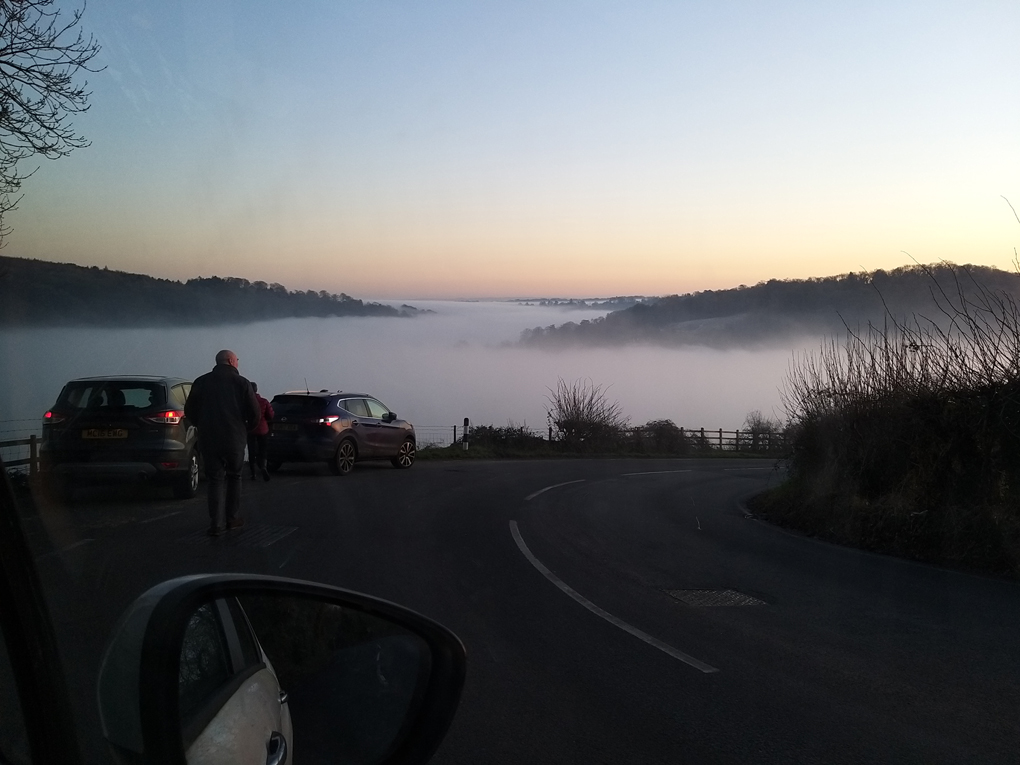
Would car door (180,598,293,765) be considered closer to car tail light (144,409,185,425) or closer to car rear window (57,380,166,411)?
car tail light (144,409,185,425)

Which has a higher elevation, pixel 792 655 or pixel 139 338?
pixel 139 338

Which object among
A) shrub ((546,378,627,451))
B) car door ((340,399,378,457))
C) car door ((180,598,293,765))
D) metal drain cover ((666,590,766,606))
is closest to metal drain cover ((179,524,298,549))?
metal drain cover ((666,590,766,606))

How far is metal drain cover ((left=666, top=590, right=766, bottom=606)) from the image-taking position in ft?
25.2

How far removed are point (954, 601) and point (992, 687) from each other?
111 inches

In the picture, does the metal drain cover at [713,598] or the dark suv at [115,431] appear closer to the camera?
the metal drain cover at [713,598]

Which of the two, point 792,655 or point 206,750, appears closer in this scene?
point 206,750

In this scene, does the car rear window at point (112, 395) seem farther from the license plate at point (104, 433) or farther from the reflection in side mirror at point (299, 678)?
the reflection in side mirror at point (299, 678)

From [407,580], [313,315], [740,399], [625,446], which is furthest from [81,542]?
[740,399]

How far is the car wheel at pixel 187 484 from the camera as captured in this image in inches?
502

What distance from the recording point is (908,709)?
4.93 meters

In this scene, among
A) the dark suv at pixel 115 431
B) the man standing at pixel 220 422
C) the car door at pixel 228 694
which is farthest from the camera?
the dark suv at pixel 115 431

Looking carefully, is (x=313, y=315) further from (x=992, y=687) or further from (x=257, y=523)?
(x=992, y=687)

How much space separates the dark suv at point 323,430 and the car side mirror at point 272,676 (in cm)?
1489

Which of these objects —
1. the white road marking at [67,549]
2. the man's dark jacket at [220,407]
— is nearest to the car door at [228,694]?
the white road marking at [67,549]
